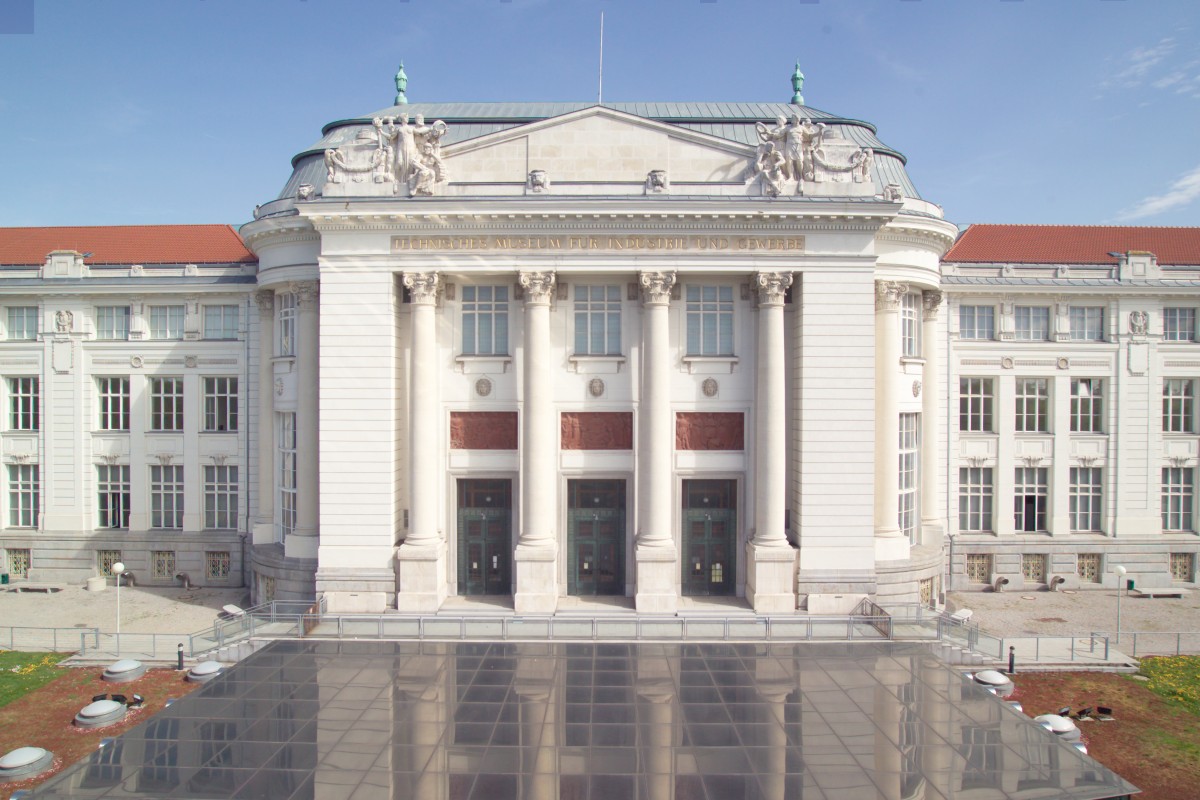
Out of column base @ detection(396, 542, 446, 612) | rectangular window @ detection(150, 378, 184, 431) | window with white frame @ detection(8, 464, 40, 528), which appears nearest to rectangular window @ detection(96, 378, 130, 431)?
rectangular window @ detection(150, 378, 184, 431)

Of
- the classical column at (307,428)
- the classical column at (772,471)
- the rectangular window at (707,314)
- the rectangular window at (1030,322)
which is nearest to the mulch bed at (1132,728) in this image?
the classical column at (772,471)

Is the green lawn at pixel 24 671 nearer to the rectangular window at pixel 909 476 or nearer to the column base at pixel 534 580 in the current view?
the column base at pixel 534 580

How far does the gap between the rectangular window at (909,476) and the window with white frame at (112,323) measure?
111 feet

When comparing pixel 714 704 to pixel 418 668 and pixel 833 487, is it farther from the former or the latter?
pixel 833 487

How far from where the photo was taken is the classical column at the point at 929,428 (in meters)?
30.3

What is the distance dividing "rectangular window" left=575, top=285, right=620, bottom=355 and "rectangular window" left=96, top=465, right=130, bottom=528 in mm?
22682

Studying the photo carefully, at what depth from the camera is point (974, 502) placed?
109ft

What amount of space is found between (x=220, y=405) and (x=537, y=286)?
1719 centimetres

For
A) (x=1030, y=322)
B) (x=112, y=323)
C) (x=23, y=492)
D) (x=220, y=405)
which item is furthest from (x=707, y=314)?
(x=23, y=492)

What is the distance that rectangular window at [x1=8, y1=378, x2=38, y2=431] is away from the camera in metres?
34.3

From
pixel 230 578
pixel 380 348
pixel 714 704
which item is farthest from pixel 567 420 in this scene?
pixel 230 578

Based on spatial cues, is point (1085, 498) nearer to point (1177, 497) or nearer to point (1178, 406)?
point (1177, 497)

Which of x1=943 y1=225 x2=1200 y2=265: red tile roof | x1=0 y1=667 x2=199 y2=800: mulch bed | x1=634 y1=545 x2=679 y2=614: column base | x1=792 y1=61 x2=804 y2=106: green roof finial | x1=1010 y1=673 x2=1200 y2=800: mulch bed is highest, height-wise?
x1=792 y1=61 x2=804 y2=106: green roof finial

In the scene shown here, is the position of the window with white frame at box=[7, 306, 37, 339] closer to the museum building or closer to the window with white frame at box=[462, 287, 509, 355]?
the museum building
